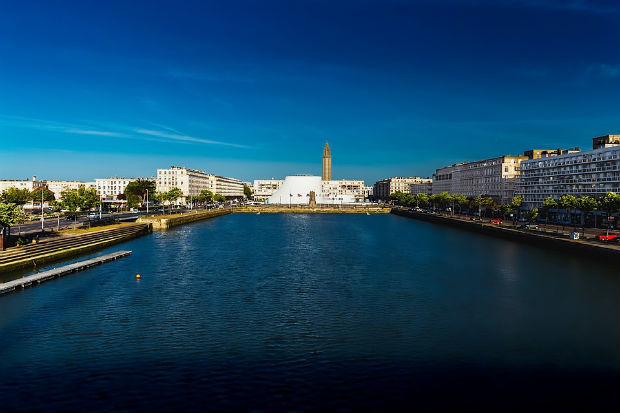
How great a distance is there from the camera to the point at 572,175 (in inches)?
3713

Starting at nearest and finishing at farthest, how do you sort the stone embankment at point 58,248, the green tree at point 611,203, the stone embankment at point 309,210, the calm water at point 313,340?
the calm water at point 313,340
the stone embankment at point 58,248
the green tree at point 611,203
the stone embankment at point 309,210

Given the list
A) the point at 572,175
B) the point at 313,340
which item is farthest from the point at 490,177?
the point at 313,340

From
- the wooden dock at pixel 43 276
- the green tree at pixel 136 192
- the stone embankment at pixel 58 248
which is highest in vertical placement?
the green tree at pixel 136 192

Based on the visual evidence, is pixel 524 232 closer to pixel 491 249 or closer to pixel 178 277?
pixel 491 249

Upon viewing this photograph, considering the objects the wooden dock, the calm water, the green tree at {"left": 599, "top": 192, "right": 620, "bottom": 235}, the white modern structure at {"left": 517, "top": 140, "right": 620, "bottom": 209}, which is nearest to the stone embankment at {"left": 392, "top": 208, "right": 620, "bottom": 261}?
the calm water

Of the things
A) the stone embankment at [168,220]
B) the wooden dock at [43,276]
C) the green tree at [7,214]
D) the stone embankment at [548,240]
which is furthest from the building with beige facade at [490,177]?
the green tree at [7,214]

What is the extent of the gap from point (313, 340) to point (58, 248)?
4122 centimetres

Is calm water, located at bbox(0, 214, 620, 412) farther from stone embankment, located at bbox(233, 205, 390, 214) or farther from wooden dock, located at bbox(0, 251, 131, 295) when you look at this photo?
stone embankment, located at bbox(233, 205, 390, 214)

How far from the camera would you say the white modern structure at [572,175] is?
82.6m

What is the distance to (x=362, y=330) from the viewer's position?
2622 centimetres

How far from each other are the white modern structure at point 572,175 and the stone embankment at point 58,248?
296 feet

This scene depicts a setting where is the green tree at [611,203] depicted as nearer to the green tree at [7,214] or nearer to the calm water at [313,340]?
the calm water at [313,340]

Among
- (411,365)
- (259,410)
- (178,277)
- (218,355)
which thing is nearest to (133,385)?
(218,355)

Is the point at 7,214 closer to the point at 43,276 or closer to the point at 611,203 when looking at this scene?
the point at 43,276
